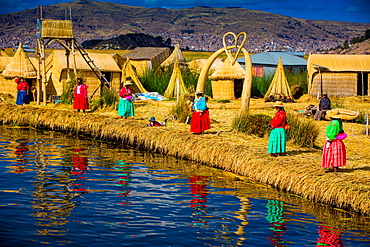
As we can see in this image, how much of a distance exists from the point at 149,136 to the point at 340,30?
17841 centimetres

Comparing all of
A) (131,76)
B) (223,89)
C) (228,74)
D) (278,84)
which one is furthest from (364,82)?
(131,76)

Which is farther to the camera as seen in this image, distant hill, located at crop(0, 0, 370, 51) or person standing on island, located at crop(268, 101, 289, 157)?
distant hill, located at crop(0, 0, 370, 51)

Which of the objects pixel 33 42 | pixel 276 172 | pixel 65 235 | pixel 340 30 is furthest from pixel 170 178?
pixel 340 30

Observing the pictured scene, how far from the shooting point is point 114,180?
39.2ft

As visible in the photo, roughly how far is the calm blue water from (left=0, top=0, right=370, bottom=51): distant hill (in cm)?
13548

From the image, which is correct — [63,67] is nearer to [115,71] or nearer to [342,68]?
[115,71]

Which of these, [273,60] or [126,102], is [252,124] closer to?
[126,102]

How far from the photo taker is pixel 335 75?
94.7ft

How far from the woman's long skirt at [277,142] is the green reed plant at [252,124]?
10.7 ft

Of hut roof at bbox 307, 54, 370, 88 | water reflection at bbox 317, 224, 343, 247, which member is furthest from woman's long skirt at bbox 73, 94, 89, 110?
hut roof at bbox 307, 54, 370, 88

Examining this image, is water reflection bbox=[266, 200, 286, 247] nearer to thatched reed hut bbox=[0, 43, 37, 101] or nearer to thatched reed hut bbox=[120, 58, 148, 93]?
thatched reed hut bbox=[0, 43, 37, 101]

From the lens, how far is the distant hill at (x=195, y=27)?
15788 centimetres

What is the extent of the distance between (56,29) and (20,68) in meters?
2.80

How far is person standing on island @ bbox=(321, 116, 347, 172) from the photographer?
10.5 m
